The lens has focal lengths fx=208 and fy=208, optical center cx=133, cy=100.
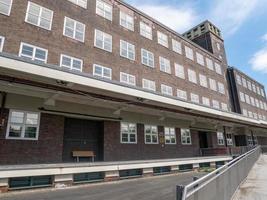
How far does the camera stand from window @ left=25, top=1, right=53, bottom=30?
14.1 metres

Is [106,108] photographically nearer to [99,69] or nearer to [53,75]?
[99,69]

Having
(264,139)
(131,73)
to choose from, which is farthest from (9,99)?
(264,139)

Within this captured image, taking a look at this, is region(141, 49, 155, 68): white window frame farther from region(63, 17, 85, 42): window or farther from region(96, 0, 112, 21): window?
region(63, 17, 85, 42): window

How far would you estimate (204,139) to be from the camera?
998 inches

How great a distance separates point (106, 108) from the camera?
46.7 ft

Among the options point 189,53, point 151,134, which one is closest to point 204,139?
point 151,134

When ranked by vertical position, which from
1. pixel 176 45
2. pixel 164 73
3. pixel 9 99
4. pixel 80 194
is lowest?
pixel 80 194

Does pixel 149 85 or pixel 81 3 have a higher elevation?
pixel 81 3

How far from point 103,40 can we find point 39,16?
5272 mm

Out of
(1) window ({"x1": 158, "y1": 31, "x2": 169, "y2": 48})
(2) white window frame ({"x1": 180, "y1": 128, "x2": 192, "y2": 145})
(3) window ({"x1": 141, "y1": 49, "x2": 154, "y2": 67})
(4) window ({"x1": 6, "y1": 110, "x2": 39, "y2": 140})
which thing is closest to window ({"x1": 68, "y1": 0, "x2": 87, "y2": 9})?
(3) window ({"x1": 141, "y1": 49, "x2": 154, "y2": 67})

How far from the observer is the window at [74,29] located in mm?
15781

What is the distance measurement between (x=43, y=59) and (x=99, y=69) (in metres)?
4.32

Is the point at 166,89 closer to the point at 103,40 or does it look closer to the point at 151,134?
the point at 151,134

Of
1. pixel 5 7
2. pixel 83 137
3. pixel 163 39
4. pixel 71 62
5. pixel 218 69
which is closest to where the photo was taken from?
pixel 5 7
